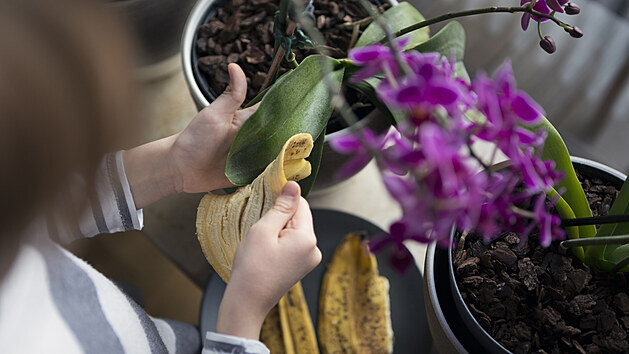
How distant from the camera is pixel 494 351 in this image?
0.39 metres

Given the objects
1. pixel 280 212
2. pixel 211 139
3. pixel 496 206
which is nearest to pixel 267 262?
pixel 280 212

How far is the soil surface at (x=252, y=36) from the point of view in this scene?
63cm

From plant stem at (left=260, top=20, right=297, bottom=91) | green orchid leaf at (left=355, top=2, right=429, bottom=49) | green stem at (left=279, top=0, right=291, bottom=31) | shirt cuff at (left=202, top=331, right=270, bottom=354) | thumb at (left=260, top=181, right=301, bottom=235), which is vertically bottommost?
shirt cuff at (left=202, top=331, right=270, bottom=354)

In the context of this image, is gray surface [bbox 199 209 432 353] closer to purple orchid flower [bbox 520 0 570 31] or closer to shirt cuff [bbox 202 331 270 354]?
shirt cuff [bbox 202 331 270 354]

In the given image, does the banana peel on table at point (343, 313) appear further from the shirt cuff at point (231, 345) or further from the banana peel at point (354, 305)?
the shirt cuff at point (231, 345)

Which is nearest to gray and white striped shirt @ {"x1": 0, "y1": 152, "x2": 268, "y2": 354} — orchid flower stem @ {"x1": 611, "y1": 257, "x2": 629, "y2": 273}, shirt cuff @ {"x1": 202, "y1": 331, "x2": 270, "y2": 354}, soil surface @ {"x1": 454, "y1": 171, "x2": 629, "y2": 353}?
shirt cuff @ {"x1": 202, "y1": 331, "x2": 270, "y2": 354}

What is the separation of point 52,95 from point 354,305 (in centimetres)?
47

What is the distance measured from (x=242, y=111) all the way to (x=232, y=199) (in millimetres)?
110

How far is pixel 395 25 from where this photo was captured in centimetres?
59

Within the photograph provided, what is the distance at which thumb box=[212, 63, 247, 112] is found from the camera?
20.0 inches

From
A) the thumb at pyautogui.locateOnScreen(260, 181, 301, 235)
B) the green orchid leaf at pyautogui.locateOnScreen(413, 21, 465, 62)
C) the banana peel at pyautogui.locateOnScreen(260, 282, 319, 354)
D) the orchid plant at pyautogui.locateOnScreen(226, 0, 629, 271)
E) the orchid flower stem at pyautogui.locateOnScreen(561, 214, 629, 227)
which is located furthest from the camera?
the banana peel at pyautogui.locateOnScreen(260, 282, 319, 354)

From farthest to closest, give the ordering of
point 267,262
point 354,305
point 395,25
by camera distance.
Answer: point 354,305, point 395,25, point 267,262

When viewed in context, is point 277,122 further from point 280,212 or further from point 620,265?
point 620,265

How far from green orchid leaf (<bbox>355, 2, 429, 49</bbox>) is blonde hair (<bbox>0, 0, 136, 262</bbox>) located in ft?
0.97
